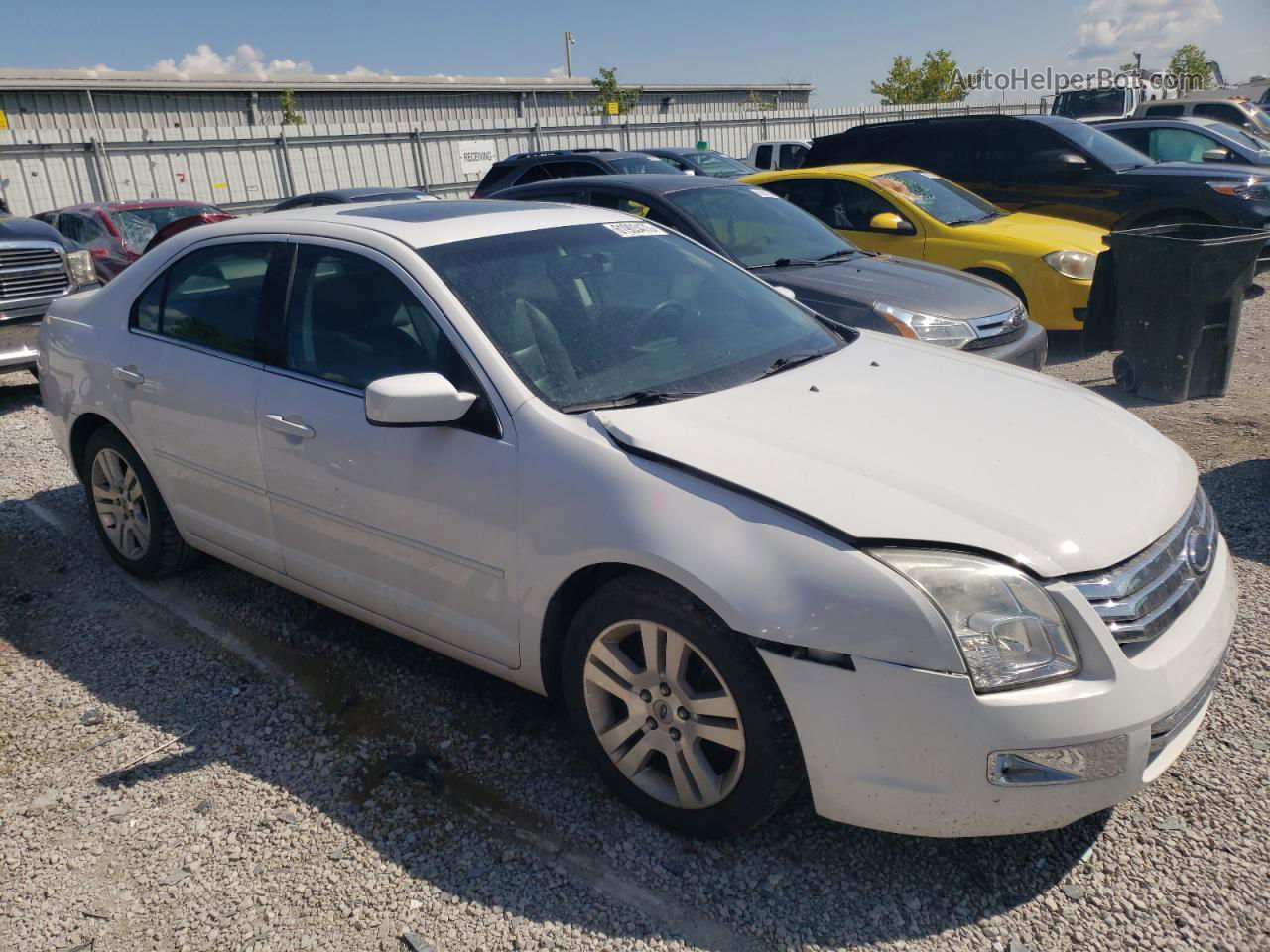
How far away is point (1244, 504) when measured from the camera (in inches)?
199

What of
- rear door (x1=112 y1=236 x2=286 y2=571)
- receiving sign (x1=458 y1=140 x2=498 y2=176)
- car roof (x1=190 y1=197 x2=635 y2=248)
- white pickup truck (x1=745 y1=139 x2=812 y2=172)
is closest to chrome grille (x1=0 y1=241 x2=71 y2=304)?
rear door (x1=112 y1=236 x2=286 y2=571)

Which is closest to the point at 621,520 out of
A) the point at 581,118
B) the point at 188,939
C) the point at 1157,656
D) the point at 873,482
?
Result: the point at 873,482

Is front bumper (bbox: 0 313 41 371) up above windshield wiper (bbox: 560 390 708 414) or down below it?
below

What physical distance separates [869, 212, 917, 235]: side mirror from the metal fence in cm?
1837

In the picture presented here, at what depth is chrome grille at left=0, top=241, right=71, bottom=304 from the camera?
27.9 feet

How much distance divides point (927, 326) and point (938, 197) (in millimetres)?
3367

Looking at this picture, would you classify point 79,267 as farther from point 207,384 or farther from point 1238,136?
point 1238,136

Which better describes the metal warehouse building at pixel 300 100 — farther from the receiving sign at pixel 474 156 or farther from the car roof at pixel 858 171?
the car roof at pixel 858 171

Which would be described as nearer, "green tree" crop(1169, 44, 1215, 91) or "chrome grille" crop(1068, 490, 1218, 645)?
"chrome grille" crop(1068, 490, 1218, 645)

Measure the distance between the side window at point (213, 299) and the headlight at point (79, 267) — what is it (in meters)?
5.61

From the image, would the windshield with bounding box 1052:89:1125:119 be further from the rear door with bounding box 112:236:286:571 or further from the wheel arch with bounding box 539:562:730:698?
the wheel arch with bounding box 539:562:730:698

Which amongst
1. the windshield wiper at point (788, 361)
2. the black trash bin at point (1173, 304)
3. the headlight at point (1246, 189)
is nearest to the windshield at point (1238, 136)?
the headlight at point (1246, 189)

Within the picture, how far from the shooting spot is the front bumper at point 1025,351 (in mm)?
6371

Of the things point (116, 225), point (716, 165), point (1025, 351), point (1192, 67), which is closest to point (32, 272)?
point (116, 225)
